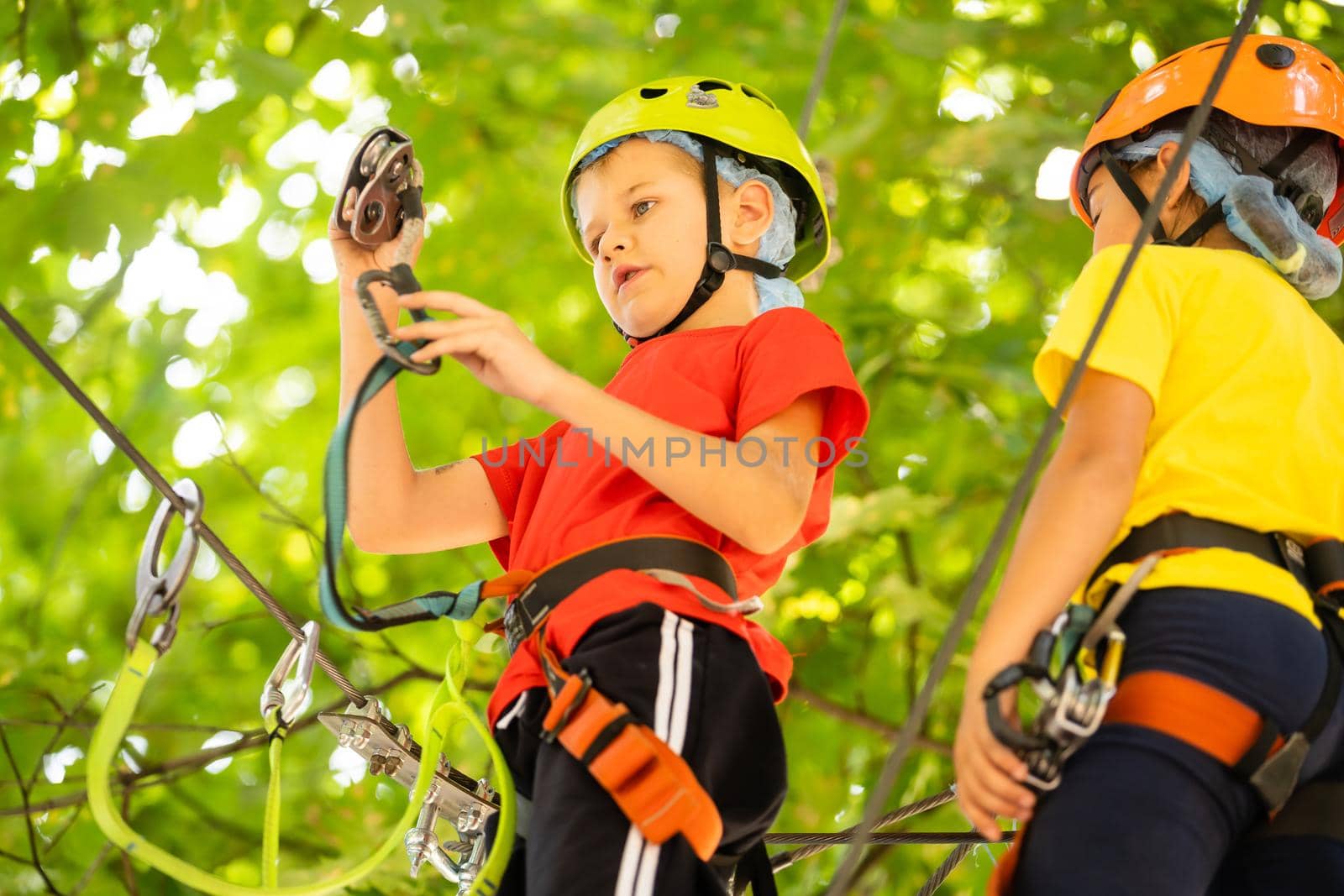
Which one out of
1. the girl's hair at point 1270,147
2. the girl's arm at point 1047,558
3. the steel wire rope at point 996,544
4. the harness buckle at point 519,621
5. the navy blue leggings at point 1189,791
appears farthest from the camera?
the girl's hair at point 1270,147

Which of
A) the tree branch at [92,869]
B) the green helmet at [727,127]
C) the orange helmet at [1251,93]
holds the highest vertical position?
the orange helmet at [1251,93]

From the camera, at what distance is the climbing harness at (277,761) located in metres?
1.60

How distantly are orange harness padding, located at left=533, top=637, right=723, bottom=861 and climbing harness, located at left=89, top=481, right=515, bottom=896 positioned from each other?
0.68 feet

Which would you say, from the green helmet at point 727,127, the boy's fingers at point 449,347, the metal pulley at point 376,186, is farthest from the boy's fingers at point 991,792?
the green helmet at point 727,127

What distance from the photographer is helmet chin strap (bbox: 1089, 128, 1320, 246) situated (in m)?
1.96

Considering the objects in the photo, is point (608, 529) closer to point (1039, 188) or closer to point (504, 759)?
point (504, 759)

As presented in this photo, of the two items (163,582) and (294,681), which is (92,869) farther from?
(163,582)

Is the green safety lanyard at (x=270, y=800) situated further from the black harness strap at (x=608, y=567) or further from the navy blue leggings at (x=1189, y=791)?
the navy blue leggings at (x=1189, y=791)

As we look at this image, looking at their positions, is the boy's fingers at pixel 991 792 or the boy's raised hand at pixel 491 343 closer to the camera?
the boy's fingers at pixel 991 792

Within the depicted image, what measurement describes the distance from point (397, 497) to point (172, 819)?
8.38 feet

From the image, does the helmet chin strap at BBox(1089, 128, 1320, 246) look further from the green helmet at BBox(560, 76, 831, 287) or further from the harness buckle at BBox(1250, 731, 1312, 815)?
the harness buckle at BBox(1250, 731, 1312, 815)

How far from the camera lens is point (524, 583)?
1.95 meters

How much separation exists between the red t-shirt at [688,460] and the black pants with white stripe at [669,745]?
0.13ft

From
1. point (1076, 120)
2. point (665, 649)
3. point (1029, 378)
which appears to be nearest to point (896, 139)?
point (1076, 120)
